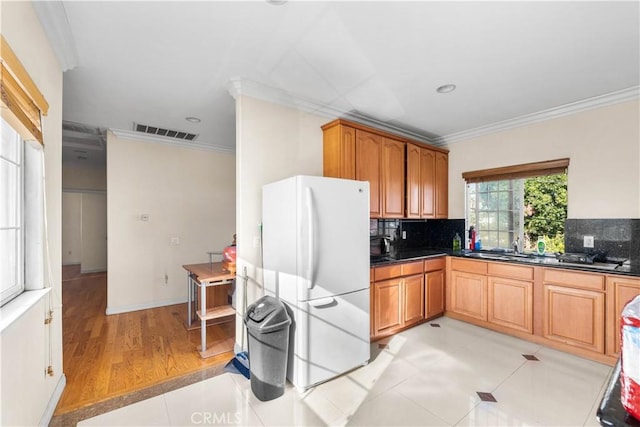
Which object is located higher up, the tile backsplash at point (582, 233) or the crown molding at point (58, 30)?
the crown molding at point (58, 30)

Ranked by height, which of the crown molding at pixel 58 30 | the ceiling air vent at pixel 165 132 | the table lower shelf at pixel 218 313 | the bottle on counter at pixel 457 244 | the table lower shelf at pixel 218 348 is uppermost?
the crown molding at pixel 58 30

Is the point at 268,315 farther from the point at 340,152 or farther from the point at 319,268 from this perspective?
the point at 340,152

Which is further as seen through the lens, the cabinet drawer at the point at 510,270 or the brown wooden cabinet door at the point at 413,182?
the brown wooden cabinet door at the point at 413,182

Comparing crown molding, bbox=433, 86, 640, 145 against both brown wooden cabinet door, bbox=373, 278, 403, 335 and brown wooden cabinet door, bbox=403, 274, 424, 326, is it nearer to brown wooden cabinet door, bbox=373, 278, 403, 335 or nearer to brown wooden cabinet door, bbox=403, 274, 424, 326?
brown wooden cabinet door, bbox=403, 274, 424, 326

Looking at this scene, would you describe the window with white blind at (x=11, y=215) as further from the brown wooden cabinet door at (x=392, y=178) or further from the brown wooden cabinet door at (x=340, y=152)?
the brown wooden cabinet door at (x=392, y=178)

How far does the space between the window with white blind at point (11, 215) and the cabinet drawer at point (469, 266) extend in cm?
404

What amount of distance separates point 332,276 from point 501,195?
9.60ft

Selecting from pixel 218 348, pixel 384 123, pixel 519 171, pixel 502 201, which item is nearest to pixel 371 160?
pixel 384 123

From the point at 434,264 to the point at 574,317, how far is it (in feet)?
4.50

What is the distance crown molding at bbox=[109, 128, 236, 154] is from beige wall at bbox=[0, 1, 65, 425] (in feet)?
6.61

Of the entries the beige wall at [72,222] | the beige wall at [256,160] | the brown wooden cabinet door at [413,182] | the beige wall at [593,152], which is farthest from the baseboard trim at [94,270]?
the beige wall at [593,152]

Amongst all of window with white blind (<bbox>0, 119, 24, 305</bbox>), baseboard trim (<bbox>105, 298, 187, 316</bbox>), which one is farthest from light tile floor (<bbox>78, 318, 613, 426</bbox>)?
baseboard trim (<bbox>105, 298, 187, 316</bbox>)

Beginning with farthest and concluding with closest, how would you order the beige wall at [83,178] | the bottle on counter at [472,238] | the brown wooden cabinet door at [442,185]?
the beige wall at [83,178], the brown wooden cabinet door at [442,185], the bottle on counter at [472,238]

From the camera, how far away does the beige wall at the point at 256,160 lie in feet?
8.86
